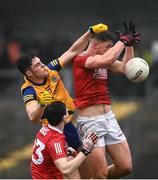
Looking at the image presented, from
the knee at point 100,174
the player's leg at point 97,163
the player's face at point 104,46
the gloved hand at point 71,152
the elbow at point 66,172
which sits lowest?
the knee at point 100,174

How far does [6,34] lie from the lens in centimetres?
1900

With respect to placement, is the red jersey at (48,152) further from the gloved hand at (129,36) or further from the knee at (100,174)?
the gloved hand at (129,36)

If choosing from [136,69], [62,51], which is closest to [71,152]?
[136,69]

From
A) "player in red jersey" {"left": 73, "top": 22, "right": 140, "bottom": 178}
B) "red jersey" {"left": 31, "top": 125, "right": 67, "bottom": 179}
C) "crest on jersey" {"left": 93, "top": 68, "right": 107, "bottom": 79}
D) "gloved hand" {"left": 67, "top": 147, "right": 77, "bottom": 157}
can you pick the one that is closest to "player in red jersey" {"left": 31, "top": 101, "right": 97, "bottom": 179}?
"red jersey" {"left": 31, "top": 125, "right": 67, "bottom": 179}

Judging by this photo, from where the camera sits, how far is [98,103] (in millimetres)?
10117

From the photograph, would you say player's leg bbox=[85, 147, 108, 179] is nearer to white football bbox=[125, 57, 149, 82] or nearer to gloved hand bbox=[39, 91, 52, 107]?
white football bbox=[125, 57, 149, 82]

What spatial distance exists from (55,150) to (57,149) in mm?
20

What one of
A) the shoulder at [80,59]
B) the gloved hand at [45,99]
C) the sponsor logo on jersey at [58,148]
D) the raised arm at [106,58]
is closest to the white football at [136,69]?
the raised arm at [106,58]

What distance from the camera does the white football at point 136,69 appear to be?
32.8ft

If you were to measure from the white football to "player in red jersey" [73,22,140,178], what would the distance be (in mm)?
116

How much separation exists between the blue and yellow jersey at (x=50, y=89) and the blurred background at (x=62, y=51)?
6058mm

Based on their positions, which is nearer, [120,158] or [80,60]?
[80,60]

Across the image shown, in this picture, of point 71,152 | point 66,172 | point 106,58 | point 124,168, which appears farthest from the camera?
point 124,168

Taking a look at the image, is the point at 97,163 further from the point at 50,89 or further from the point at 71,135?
the point at 50,89
